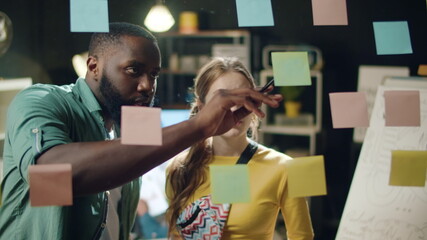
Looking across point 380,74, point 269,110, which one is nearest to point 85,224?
point 269,110

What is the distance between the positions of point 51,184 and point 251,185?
0.57 meters

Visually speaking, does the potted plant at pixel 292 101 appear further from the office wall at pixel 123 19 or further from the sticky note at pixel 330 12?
the sticky note at pixel 330 12

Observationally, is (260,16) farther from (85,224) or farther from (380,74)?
(380,74)

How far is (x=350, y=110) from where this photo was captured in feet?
4.59

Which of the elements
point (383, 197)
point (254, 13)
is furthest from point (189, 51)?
point (254, 13)

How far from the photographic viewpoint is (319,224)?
11.2 ft

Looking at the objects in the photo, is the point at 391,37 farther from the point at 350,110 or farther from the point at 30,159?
the point at 30,159

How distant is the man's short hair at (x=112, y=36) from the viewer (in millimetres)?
1276

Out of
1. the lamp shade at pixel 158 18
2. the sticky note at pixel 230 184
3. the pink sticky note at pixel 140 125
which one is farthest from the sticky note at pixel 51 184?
the lamp shade at pixel 158 18

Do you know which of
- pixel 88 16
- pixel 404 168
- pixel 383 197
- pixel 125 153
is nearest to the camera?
pixel 125 153

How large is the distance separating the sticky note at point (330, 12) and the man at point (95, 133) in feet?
1.13

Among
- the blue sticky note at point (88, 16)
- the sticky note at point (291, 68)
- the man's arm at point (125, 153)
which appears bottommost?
the man's arm at point (125, 153)

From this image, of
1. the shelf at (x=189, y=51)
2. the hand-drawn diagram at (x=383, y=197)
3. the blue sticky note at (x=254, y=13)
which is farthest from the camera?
the shelf at (x=189, y=51)

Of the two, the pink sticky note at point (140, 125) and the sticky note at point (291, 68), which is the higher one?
the sticky note at point (291, 68)
